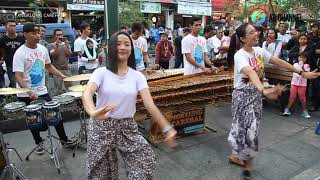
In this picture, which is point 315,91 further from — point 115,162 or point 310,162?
point 115,162

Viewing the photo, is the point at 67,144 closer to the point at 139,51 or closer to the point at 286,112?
the point at 139,51

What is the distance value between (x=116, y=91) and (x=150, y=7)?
2277 centimetres

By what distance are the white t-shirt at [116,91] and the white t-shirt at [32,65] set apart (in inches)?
84.3

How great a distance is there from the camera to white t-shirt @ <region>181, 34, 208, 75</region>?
5.73 metres

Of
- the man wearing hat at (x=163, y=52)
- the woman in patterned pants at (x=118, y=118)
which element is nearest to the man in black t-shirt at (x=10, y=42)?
the man wearing hat at (x=163, y=52)

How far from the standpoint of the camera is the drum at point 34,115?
13.8 feet

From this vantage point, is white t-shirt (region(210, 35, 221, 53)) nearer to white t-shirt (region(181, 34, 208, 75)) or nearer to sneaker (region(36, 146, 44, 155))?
white t-shirt (region(181, 34, 208, 75))

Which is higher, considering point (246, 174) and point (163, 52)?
point (163, 52)

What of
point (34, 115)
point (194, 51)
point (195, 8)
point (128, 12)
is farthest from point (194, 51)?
point (195, 8)

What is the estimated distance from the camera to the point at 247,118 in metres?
4.02

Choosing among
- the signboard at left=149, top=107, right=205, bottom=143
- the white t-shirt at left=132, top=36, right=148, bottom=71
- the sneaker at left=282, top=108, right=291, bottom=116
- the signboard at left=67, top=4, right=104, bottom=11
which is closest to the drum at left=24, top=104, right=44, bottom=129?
the signboard at left=149, top=107, right=205, bottom=143

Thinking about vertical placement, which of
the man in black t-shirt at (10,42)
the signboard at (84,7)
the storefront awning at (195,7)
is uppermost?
the storefront awning at (195,7)

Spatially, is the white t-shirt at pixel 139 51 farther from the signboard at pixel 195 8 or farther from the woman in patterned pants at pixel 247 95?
the signboard at pixel 195 8

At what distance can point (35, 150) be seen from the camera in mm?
5086
